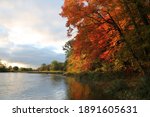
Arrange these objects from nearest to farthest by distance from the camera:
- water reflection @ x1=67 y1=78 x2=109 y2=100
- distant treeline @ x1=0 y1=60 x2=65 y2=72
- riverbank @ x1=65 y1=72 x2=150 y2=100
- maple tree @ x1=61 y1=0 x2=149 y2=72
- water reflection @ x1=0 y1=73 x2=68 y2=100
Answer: riverbank @ x1=65 y1=72 x2=150 y2=100, maple tree @ x1=61 y1=0 x2=149 y2=72, water reflection @ x1=67 y1=78 x2=109 y2=100, water reflection @ x1=0 y1=73 x2=68 y2=100, distant treeline @ x1=0 y1=60 x2=65 y2=72

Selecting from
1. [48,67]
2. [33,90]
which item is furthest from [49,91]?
[48,67]

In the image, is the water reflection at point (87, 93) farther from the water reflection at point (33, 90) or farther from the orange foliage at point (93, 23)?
the orange foliage at point (93, 23)

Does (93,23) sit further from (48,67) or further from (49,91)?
(48,67)

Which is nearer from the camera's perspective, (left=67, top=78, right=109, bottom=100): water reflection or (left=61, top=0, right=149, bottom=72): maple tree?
(left=61, top=0, right=149, bottom=72): maple tree

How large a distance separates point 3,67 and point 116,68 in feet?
465

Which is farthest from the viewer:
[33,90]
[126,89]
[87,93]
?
[33,90]

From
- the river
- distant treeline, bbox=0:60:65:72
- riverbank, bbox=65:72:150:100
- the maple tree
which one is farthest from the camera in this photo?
distant treeline, bbox=0:60:65:72

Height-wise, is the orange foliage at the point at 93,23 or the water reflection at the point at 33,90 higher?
the orange foliage at the point at 93,23

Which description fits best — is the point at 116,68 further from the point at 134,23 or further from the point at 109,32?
the point at 134,23

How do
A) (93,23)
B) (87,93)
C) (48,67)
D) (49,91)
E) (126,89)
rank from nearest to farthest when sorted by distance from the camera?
(126,89) → (93,23) → (87,93) → (49,91) → (48,67)

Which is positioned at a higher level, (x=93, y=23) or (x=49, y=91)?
(x=93, y=23)

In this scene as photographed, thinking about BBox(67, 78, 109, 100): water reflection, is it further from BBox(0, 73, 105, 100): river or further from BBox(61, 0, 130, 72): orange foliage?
BBox(61, 0, 130, 72): orange foliage

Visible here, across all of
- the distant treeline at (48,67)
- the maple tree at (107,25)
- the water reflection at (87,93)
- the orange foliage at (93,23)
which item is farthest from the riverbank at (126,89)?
the distant treeline at (48,67)

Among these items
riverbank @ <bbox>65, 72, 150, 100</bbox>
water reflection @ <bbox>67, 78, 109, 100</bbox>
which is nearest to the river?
water reflection @ <bbox>67, 78, 109, 100</bbox>
